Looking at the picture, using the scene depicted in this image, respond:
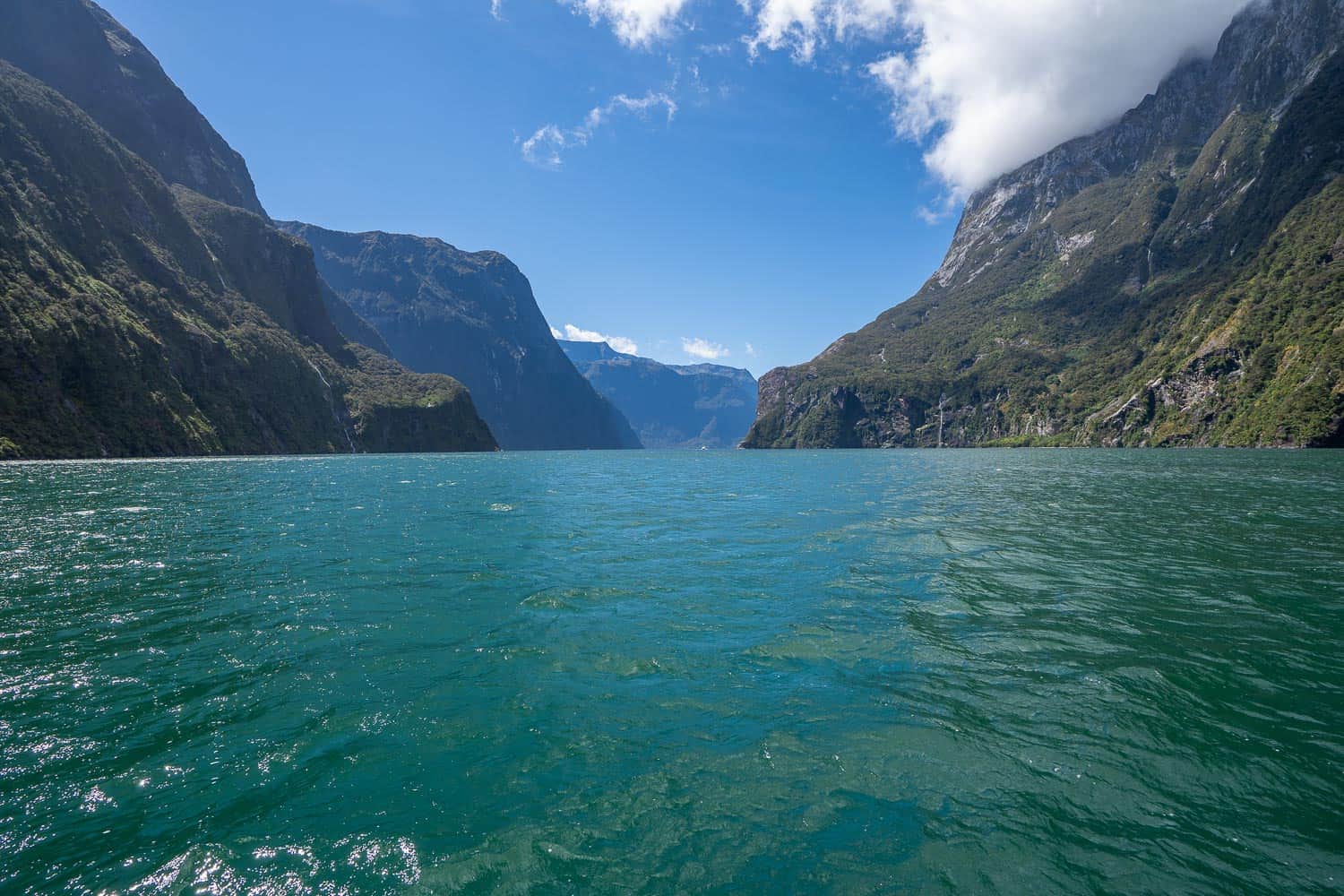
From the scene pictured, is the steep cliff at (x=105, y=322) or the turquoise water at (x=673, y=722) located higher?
the steep cliff at (x=105, y=322)

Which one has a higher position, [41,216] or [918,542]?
[41,216]

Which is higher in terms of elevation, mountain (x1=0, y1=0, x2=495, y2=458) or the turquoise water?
mountain (x1=0, y1=0, x2=495, y2=458)

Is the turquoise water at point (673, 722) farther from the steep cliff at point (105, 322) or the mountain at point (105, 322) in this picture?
the mountain at point (105, 322)

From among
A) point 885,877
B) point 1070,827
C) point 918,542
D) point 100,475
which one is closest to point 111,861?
point 885,877

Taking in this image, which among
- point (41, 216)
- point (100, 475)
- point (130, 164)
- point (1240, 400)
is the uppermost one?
point (130, 164)

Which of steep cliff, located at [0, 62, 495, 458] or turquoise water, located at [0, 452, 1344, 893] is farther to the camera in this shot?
steep cliff, located at [0, 62, 495, 458]

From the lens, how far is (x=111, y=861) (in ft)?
20.9

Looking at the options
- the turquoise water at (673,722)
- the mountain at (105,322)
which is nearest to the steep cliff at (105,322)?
the mountain at (105,322)

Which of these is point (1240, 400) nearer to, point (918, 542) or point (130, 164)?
point (918, 542)

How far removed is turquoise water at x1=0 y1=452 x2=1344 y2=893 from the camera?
6594 mm

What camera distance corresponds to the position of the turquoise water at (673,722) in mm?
6594

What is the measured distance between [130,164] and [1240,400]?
1119ft

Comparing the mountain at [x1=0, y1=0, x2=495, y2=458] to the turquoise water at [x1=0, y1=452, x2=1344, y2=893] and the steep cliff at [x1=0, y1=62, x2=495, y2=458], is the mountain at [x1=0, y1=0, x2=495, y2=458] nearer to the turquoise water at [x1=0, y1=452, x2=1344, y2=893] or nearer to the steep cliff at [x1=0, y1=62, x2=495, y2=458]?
the steep cliff at [x1=0, y1=62, x2=495, y2=458]

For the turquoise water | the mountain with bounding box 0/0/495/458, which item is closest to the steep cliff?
the mountain with bounding box 0/0/495/458
